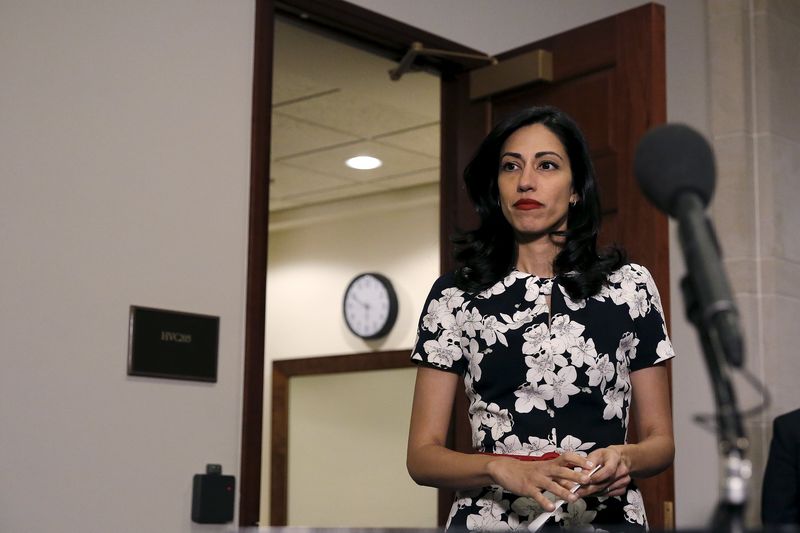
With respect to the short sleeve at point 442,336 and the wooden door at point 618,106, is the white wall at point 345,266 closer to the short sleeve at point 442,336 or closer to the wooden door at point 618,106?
the wooden door at point 618,106

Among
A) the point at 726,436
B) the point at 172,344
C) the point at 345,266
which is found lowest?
the point at 726,436

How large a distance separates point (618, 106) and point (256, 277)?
1133mm

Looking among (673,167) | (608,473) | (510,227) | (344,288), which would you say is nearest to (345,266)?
(344,288)

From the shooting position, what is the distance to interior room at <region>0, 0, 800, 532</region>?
289 cm

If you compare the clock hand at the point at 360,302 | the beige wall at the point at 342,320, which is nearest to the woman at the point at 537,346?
the beige wall at the point at 342,320

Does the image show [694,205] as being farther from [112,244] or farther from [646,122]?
[646,122]

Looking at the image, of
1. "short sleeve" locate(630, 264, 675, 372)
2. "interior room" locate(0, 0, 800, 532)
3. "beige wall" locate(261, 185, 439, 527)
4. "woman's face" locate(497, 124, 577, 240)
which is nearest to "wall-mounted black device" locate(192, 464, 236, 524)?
"interior room" locate(0, 0, 800, 532)

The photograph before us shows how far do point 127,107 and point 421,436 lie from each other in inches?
54.8

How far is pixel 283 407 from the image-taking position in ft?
26.7

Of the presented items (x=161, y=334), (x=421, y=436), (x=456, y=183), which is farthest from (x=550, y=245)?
(x=456, y=183)

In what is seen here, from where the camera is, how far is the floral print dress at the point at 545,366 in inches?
81.1

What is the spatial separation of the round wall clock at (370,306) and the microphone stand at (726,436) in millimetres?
6425

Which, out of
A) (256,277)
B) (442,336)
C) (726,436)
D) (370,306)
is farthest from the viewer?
(370,306)

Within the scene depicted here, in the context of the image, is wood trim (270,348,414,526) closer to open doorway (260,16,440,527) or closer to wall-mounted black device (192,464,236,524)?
open doorway (260,16,440,527)
